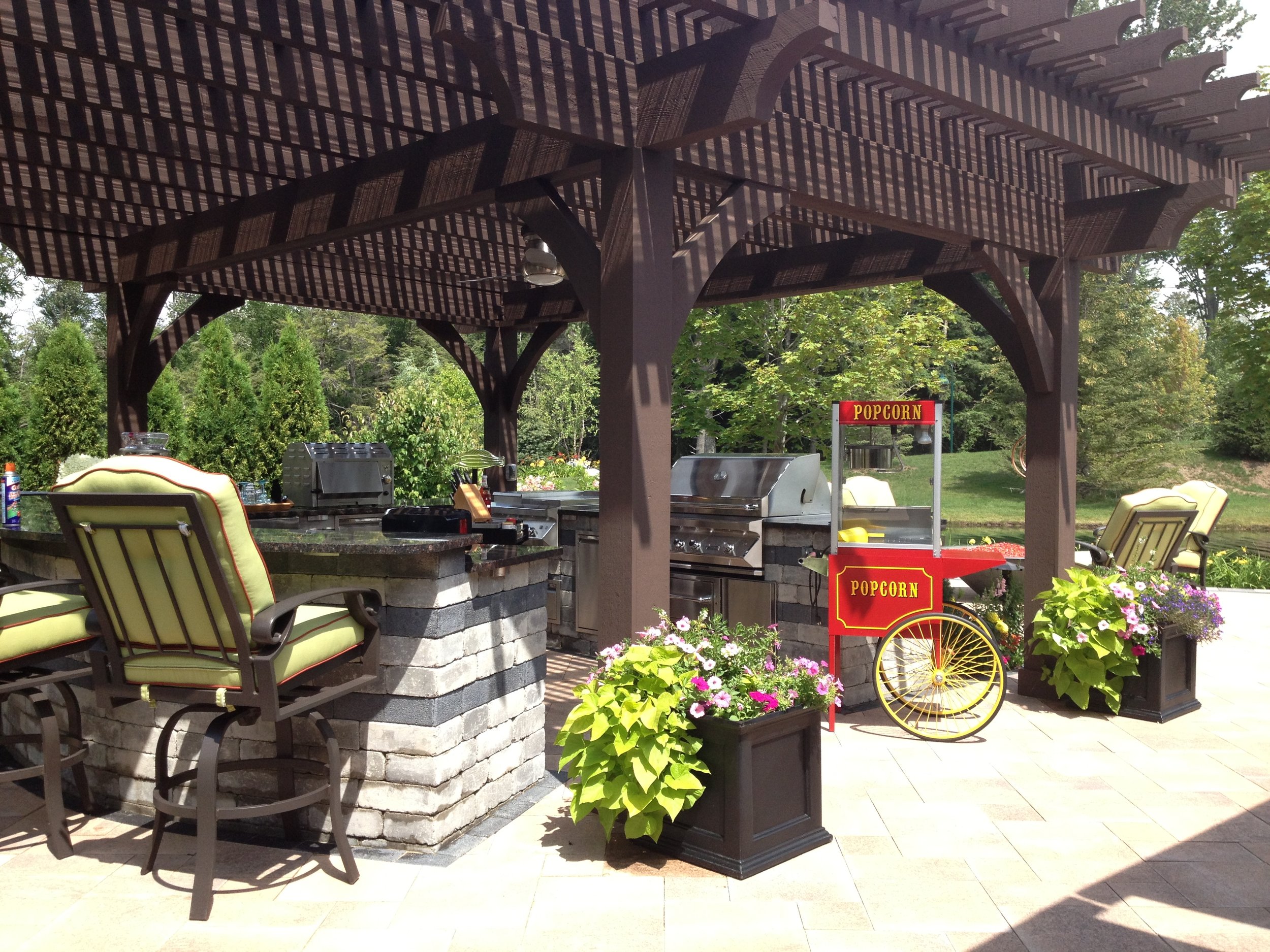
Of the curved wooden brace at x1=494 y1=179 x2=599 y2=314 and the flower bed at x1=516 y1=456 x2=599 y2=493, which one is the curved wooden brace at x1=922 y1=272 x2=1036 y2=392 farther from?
the flower bed at x1=516 y1=456 x2=599 y2=493

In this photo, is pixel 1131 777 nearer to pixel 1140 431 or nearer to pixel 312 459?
pixel 312 459

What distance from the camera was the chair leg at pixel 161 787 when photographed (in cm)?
318

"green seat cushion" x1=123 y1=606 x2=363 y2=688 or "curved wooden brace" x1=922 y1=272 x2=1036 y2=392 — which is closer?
"green seat cushion" x1=123 y1=606 x2=363 y2=688

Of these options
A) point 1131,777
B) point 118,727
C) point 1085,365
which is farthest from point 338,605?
point 1085,365

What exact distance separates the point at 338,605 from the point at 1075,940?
8.07 ft

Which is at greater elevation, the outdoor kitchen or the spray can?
the spray can

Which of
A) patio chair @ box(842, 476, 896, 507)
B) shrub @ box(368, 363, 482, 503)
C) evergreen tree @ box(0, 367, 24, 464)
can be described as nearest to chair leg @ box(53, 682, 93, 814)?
shrub @ box(368, 363, 482, 503)

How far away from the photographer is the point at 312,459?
8359 millimetres

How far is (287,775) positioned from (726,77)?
2819mm

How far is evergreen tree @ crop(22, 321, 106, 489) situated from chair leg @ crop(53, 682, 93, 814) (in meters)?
10.6

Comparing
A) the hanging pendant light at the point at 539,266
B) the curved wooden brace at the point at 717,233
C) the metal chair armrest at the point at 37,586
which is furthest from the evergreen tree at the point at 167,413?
the curved wooden brace at the point at 717,233

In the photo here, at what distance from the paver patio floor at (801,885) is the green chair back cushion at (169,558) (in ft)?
2.60

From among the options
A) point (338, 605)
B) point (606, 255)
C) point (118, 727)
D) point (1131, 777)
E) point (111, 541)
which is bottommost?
point (1131, 777)

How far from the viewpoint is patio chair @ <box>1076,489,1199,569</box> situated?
6199 millimetres
